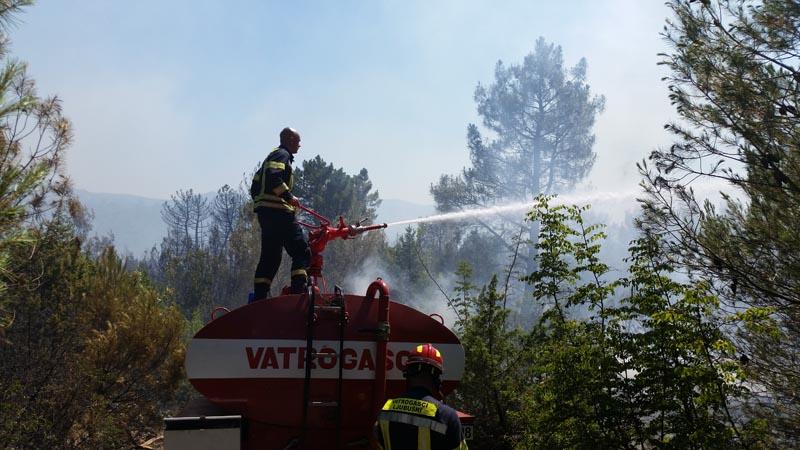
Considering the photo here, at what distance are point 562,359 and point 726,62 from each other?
3.55m

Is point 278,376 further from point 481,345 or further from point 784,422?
point 784,422

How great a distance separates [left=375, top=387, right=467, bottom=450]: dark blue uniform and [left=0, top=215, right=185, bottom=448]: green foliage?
7.87 metres

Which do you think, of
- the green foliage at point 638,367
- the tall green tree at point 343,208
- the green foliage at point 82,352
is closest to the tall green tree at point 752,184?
the green foliage at point 638,367

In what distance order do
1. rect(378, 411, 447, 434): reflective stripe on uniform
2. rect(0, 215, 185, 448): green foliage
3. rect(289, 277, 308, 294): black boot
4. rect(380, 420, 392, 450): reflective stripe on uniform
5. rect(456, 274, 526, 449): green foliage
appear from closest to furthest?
rect(378, 411, 447, 434): reflective stripe on uniform < rect(380, 420, 392, 450): reflective stripe on uniform < rect(289, 277, 308, 294): black boot < rect(456, 274, 526, 449): green foliage < rect(0, 215, 185, 448): green foliage

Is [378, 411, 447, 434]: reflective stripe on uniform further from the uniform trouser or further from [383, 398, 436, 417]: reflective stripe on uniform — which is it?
the uniform trouser

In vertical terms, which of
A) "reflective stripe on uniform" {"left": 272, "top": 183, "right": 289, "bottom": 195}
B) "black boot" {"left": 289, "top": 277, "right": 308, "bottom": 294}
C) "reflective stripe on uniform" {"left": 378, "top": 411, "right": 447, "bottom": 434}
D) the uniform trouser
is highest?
"reflective stripe on uniform" {"left": 272, "top": 183, "right": 289, "bottom": 195}

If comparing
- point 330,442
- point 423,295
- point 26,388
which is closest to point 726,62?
point 330,442

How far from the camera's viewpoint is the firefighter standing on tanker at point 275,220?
574cm

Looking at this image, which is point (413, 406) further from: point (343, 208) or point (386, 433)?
point (343, 208)

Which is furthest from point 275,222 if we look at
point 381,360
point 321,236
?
point 381,360

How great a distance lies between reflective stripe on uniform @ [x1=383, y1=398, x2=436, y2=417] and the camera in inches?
135

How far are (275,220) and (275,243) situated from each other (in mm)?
208

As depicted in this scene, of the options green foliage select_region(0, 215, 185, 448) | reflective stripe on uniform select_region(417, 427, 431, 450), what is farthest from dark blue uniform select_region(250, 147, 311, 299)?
green foliage select_region(0, 215, 185, 448)

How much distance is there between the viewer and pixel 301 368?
4.30 m
